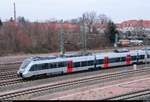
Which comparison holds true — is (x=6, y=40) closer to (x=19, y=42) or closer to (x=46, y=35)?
(x=19, y=42)

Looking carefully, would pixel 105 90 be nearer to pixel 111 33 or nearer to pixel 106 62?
pixel 106 62

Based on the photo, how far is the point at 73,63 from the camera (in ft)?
133

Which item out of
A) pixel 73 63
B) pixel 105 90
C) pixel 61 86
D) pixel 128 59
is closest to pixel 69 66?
pixel 73 63

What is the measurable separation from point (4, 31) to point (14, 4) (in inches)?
756

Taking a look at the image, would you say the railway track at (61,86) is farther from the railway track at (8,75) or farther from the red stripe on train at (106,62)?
the railway track at (8,75)

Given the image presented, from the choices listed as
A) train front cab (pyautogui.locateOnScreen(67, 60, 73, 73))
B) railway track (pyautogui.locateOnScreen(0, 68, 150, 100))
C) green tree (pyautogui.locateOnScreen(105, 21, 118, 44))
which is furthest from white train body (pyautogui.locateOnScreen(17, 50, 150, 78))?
green tree (pyautogui.locateOnScreen(105, 21, 118, 44))

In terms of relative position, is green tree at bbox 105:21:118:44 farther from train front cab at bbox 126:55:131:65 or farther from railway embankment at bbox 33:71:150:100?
railway embankment at bbox 33:71:150:100

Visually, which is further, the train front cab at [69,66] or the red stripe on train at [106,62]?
the red stripe on train at [106,62]

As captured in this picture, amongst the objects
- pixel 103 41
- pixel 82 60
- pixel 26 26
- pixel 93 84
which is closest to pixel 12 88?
pixel 93 84

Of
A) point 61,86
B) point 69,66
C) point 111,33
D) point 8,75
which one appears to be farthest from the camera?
point 111,33

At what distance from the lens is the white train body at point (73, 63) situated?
36281 mm

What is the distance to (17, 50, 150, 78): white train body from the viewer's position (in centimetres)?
3628

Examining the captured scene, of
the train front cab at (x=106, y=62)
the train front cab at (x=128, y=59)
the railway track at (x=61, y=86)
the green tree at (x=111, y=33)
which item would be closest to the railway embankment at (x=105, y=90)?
the railway track at (x=61, y=86)

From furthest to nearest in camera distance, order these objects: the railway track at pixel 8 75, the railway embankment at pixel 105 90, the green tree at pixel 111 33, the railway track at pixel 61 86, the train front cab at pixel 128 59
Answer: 1. the green tree at pixel 111 33
2. the train front cab at pixel 128 59
3. the railway track at pixel 8 75
4. the railway track at pixel 61 86
5. the railway embankment at pixel 105 90
